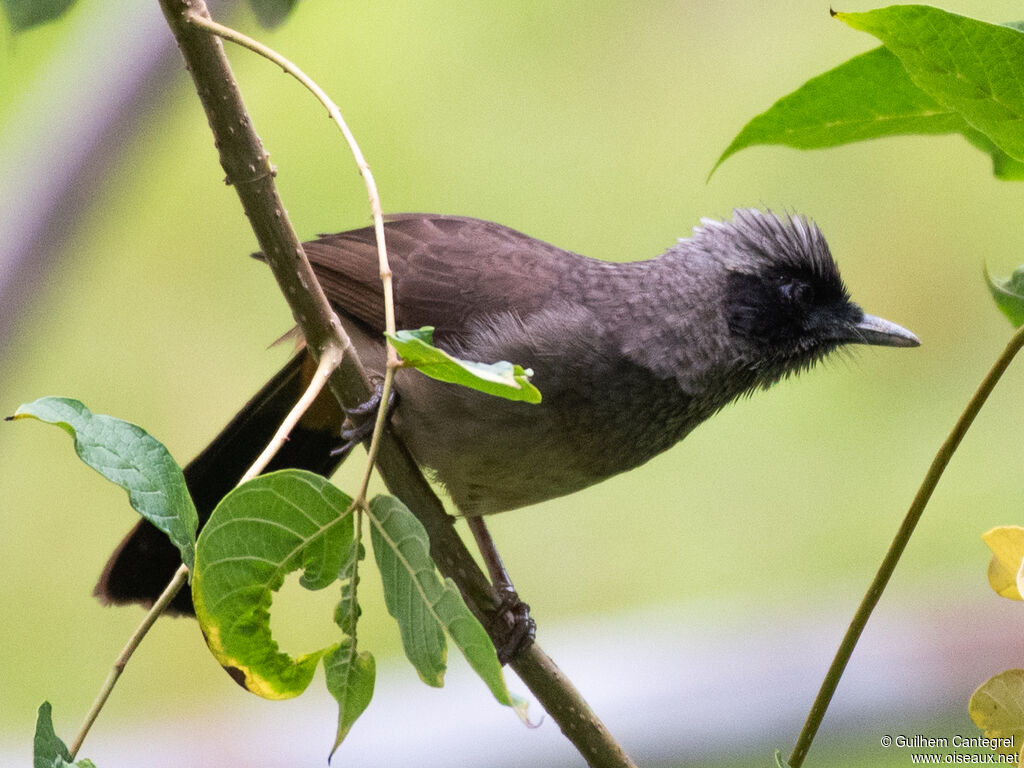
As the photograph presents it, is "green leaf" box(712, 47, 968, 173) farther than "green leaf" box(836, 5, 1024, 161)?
Yes

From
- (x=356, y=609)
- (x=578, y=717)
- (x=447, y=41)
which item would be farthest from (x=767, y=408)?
(x=356, y=609)

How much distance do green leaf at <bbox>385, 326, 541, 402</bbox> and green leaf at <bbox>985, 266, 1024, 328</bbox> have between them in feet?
2.66

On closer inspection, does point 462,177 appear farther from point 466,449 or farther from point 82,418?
point 82,418

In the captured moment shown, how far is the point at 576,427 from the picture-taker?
2199 mm

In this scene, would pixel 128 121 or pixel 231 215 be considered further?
pixel 231 215

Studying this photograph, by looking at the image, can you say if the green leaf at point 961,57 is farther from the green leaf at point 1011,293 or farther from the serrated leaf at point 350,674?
the serrated leaf at point 350,674

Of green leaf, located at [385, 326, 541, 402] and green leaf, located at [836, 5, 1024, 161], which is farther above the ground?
green leaf, located at [836, 5, 1024, 161]

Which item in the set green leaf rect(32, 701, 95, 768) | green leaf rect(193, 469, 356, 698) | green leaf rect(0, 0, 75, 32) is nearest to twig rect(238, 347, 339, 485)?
green leaf rect(193, 469, 356, 698)

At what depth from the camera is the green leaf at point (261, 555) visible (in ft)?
3.43

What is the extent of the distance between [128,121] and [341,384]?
7.61ft

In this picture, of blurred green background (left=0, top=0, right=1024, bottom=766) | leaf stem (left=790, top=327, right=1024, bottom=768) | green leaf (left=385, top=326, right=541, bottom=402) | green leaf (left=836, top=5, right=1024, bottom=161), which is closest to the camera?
green leaf (left=385, top=326, right=541, bottom=402)

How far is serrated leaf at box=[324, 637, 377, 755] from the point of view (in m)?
1.13

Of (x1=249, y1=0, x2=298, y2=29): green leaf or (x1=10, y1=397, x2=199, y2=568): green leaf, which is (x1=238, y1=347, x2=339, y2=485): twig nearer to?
(x1=10, y1=397, x2=199, y2=568): green leaf

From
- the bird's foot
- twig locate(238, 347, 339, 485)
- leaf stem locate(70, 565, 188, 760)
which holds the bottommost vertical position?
the bird's foot
